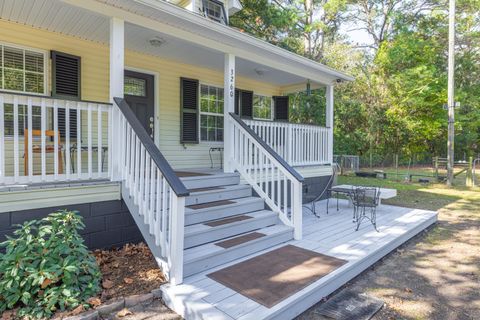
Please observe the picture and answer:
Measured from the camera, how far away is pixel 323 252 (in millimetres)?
3701

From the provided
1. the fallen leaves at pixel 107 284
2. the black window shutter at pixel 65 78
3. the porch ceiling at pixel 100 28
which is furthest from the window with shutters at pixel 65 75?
the fallen leaves at pixel 107 284

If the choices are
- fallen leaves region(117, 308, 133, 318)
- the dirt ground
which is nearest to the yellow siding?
fallen leaves region(117, 308, 133, 318)

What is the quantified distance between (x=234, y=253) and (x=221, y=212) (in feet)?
2.40

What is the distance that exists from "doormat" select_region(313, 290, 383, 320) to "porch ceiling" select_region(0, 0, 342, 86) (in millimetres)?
3988

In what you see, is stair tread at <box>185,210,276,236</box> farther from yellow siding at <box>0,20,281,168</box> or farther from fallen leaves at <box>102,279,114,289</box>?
yellow siding at <box>0,20,281,168</box>

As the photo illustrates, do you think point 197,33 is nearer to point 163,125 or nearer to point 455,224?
point 163,125

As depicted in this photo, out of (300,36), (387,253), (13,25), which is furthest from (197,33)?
(300,36)

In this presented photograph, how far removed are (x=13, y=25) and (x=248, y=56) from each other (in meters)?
3.65

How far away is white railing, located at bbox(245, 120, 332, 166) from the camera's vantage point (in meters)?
5.96

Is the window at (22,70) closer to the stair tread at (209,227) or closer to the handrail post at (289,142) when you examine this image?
the stair tread at (209,227)

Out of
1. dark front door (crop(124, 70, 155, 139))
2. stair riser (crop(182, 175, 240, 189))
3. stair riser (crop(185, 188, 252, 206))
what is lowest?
stair riser (crop(185, 188, 252, 206))

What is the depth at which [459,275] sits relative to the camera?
3.51m

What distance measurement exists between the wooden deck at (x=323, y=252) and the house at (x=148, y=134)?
0.45ft

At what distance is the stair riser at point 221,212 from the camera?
12.3 feet
